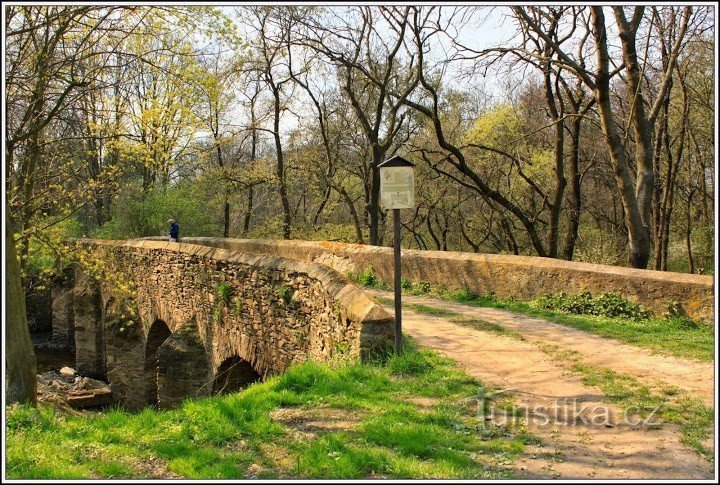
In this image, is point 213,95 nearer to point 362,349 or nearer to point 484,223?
point 362,349

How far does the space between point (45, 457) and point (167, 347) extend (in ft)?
26.0

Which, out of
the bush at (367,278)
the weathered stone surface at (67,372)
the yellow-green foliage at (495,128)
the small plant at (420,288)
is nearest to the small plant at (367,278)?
the bush at (367,278)

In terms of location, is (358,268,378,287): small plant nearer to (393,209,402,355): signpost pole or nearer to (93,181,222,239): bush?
(393,209,402,355): signpost pole

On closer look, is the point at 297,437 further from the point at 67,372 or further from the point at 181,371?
the point at 67,372

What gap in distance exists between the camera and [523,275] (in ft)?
32.2

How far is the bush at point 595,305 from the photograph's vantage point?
8.33m

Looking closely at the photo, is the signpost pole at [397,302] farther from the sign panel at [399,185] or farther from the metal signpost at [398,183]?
the sign panel at [399,185]

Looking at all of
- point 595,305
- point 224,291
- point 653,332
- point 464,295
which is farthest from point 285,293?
point 653,332

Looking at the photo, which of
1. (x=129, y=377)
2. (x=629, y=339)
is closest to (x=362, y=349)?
(x=629, y=339)

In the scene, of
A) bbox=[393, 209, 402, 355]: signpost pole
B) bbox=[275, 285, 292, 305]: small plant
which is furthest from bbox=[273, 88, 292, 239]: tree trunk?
bbox=[393, 209, 402, 355]: signpost pole

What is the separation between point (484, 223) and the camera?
25828mm

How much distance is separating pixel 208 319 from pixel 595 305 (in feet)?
22.7

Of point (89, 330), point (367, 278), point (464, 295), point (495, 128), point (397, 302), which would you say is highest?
point (495, 128)

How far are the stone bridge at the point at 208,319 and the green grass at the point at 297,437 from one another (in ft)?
3.04
